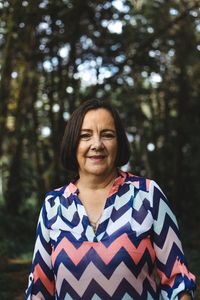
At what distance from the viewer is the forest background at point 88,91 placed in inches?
342

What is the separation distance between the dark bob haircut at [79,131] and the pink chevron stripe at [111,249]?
441 millimetres

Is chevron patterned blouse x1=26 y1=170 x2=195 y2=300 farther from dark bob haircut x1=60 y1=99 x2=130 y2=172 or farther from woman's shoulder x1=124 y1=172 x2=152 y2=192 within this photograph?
dark bob haircut x1=60 y1=99 x2=130 y2=172

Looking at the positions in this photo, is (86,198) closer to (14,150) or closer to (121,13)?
(121,13)

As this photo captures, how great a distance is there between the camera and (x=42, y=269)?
2.07 metres

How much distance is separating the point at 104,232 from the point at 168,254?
0.26 m

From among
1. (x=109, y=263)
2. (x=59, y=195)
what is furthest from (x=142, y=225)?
(x=59, y=195)

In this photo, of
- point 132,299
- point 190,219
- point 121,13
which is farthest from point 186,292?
point 190,219

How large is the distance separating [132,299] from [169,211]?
0.36m

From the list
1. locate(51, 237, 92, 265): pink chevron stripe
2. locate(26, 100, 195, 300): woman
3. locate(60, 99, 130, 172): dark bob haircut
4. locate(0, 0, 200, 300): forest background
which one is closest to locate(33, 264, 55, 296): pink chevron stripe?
locate(26, 100, 195, 300): woman

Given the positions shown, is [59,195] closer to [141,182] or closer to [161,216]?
[141,182]

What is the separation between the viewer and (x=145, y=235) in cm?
190

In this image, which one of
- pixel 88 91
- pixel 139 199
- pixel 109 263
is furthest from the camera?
pixel 88 91

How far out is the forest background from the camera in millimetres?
8695

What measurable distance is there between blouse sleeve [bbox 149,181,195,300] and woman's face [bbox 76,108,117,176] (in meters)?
0.29
